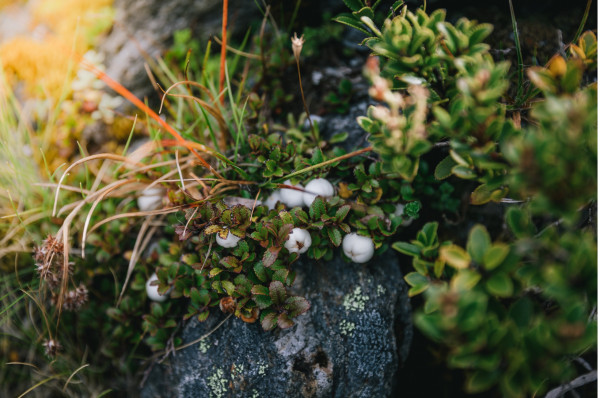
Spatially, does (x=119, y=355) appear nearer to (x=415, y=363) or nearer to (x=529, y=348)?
(x=415, y=363)

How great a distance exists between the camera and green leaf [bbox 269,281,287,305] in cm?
165

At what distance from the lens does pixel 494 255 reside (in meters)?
1.09

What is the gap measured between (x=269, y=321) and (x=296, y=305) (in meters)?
0.13

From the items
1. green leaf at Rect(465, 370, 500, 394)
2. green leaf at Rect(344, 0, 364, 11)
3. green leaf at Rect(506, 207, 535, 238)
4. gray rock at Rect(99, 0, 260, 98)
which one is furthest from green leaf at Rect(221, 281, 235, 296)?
gray rock at Rect(99, 0, 260, 98)

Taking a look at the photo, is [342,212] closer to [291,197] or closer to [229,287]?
[291,197]

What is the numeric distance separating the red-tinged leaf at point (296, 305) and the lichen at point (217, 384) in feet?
1.52

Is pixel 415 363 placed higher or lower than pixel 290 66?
lower

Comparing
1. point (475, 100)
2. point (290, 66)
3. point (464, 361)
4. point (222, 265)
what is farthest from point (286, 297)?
point (290, 66)

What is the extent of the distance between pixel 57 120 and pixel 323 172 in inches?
78.3

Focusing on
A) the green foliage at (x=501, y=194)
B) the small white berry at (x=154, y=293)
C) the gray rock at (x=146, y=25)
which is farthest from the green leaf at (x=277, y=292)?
the gray rock at (x=146, y=25)

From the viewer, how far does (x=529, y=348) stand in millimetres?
1057

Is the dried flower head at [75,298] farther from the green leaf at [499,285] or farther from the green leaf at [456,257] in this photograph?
the green leaf at [499,285]

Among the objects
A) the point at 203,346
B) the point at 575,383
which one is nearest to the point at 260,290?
the point at 203,346

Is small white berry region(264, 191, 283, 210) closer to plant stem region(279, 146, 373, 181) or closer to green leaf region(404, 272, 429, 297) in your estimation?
plant stem region(279, 146, 373, 181)
